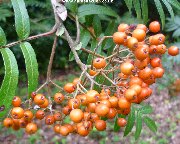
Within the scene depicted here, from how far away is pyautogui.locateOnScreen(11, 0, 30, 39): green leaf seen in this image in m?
1.70

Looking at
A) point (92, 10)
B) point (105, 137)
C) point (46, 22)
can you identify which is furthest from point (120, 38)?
point (46, 22)

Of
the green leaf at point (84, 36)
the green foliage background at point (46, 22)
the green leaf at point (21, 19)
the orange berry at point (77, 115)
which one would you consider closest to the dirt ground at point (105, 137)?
the green foliage background at point (46, 22)

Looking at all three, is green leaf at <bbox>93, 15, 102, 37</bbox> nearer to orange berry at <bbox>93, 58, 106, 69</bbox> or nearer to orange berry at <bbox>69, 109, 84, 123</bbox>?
orange berry at <bbox>93, 58, 106, 69</bbox>

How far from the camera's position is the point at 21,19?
1709 mm

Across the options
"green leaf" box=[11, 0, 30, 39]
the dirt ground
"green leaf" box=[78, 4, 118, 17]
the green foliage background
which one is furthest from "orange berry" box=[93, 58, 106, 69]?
the dirt ground

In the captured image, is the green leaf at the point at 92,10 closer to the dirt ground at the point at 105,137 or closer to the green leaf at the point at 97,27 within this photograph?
the green leaf at the point at 97,27

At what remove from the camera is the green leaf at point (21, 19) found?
5.59 feet

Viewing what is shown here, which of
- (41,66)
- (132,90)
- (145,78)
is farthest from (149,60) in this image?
(41,66)

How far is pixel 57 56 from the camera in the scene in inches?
262

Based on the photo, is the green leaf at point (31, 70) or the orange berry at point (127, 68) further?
the green leaf at point (31, 70)

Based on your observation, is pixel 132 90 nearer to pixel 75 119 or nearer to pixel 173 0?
pixel 75 119

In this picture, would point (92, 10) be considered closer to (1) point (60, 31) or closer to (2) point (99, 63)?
(1) point (60, 31)

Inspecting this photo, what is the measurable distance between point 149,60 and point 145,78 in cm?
12

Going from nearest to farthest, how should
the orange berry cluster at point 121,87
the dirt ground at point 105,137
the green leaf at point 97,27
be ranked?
the orange berry cluster at point 121,87 → the green leaf at point 97,27 → the dirt ground at point 105,137
